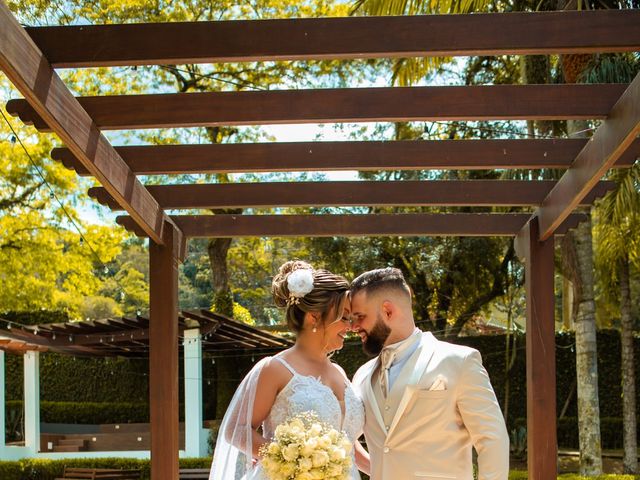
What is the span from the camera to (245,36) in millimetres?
3768

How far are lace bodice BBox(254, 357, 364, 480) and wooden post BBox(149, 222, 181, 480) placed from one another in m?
2.47

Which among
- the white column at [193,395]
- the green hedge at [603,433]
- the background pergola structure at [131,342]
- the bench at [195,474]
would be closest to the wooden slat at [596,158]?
the bench at [195,474]

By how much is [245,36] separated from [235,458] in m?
1.74

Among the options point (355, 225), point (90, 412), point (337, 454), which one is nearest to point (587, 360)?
point (355, 225)

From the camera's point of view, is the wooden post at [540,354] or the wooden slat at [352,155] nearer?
the wooden slat at [352,155]

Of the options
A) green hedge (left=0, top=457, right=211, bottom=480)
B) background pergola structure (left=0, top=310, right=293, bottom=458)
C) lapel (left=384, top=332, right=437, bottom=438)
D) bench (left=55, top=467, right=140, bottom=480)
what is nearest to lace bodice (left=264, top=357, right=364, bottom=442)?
lapel (left=384, top=332, right=437, bottom=438)

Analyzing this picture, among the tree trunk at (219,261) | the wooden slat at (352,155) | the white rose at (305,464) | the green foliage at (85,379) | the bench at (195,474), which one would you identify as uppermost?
the tree trunk at (219,261)

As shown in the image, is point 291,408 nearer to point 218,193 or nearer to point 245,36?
point 245,36

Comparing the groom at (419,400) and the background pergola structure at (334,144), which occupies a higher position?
the background pergola structure at (334,144)

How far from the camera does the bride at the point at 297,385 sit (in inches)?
145

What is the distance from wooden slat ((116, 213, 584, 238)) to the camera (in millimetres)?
6523

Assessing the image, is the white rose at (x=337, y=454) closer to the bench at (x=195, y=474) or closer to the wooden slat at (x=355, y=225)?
the wooden slat at (x=355, y=225)

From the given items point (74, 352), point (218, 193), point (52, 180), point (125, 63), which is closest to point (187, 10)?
point (52, 180)

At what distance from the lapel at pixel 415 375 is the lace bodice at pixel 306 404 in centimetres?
22
